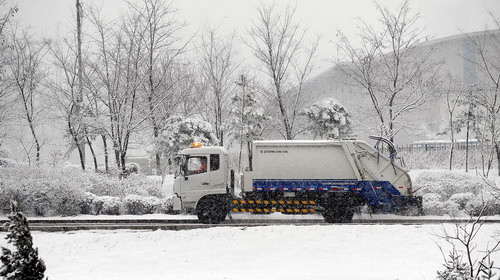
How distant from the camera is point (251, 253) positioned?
10.3 m

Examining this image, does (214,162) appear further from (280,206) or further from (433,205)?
(433,205)

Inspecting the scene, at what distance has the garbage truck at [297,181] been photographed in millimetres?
14438

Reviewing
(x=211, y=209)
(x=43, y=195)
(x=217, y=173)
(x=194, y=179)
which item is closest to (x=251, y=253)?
(x=211, y=209)

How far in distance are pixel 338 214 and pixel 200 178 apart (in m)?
4.80

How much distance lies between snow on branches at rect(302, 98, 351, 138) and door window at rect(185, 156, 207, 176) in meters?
15.8

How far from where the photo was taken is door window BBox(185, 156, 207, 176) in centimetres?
1444

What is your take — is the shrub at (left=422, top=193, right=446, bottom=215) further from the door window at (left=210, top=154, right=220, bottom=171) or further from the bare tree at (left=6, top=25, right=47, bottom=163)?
the bare tree at (left=6, top=25, right=47, bottom=163)

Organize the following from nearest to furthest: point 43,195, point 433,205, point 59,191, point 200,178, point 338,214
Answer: point 200,178
point 338,214
point 433,205
point 43,195
point 59,191

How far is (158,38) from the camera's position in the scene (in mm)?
21812

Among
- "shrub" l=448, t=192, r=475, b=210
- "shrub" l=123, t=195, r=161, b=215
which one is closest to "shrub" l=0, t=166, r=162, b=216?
"shrub" l=123, t=195, r=161, b=215

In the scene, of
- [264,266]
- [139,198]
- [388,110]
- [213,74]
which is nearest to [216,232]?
[264,266]

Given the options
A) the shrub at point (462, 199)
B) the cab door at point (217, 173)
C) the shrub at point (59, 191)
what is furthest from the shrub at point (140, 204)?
the shrub at point (462, 199)

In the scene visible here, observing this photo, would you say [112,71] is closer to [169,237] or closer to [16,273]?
[169,237]

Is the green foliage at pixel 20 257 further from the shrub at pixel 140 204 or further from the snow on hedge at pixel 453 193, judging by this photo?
the snow on hedge at pixel 453 193
